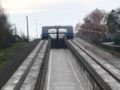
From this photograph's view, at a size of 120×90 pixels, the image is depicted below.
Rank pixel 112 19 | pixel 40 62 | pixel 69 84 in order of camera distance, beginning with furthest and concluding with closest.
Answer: pixel 112 19, pixel 40 62, pixel 69 84

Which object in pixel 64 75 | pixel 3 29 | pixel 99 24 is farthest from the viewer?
pixel 99 24

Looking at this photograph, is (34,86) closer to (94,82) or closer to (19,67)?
(94,82)

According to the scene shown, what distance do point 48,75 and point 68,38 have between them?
36216 millimetres

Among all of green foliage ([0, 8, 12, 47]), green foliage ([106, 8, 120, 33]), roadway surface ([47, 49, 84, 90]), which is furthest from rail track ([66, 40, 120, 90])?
green foliage ([106, 8, 120, 33])

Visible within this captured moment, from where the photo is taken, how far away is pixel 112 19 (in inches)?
4513

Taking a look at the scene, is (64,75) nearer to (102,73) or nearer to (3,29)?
(102,73)

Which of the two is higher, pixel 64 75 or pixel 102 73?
pixel 102 73

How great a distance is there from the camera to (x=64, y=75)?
34500mm

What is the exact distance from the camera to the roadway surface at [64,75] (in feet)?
95.0

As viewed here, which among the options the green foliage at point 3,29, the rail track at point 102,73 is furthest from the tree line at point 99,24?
the rail track at point 102,73

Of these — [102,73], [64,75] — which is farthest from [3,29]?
[102,73]

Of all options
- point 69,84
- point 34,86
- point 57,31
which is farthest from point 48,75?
point 57,31

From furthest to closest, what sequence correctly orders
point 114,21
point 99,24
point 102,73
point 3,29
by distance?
1. point 99,24
2. point 114,21
3. point 3,29
4. point 102,73

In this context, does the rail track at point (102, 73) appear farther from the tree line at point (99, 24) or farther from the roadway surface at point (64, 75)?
the tree line at point (99, 24)
